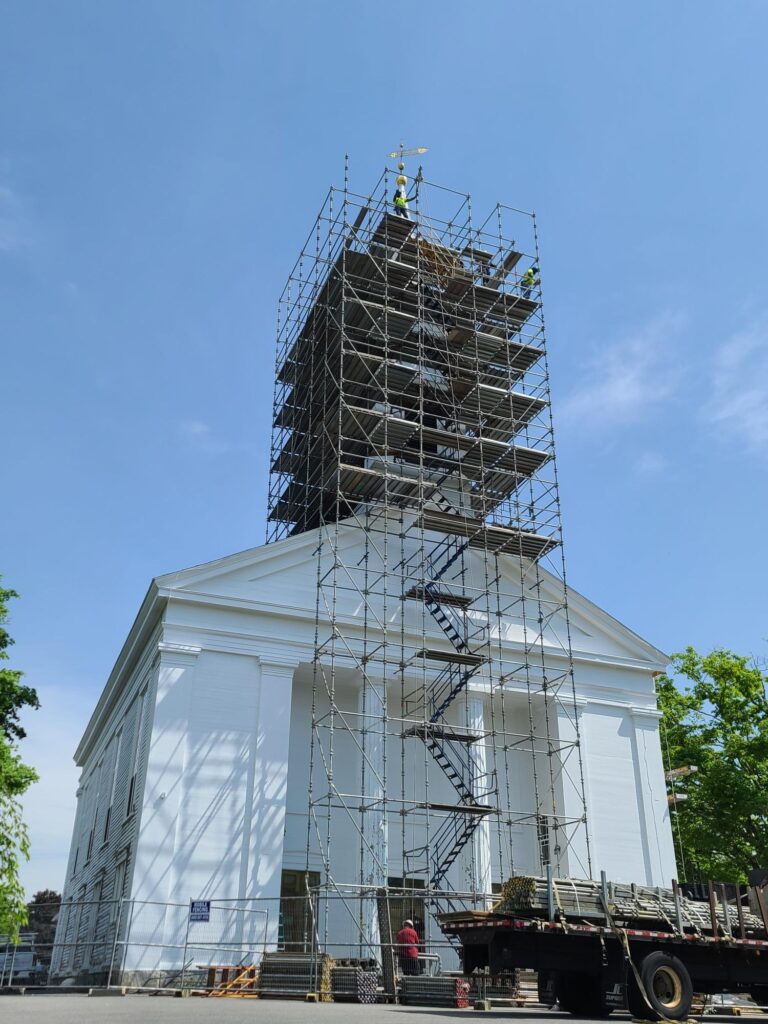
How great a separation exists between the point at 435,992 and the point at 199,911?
26.4ft

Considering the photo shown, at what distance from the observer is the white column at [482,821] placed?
93.4 feet

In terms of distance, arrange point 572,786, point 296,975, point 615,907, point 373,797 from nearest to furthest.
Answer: point 615,907 → point 296,975 → point 373,797 → point 572,786

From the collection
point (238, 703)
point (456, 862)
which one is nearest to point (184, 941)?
point (238, 703)

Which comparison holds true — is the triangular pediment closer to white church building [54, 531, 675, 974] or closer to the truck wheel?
white church building [54, 531, 675, 974]

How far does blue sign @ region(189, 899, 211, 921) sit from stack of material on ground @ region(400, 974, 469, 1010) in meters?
7.12

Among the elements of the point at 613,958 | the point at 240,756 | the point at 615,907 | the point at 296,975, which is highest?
the point at 240,756

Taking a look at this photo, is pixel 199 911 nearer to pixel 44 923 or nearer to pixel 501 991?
pixel 501 991

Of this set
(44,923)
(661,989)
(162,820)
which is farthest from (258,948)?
(44,923)

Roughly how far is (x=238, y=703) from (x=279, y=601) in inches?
132

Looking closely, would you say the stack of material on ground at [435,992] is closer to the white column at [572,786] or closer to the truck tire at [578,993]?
the truck tire at [578,993]

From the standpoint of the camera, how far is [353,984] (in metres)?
19.0

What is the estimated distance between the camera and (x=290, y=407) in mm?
41625

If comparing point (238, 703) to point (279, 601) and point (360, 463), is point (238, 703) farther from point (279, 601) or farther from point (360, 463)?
point (360, 463)

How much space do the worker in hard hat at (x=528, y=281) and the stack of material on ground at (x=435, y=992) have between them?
28294mm
